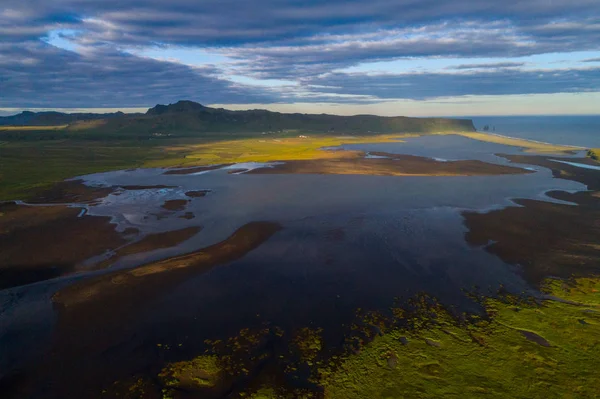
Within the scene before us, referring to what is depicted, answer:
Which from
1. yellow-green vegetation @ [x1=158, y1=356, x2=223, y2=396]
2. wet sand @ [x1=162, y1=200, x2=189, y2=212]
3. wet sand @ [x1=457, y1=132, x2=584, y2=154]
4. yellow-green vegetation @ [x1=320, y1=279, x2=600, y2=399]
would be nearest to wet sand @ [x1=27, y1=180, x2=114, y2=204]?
wet sand @ [x1=162, y1=200, x2=189, y2=212]

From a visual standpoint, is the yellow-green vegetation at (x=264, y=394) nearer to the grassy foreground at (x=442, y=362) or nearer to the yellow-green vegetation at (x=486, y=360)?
the grassy foreground at (x=442, y=362)

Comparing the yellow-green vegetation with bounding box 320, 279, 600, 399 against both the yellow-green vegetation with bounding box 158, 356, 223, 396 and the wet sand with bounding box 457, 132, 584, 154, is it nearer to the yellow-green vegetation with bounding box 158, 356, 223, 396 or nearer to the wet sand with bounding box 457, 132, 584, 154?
the yellow-green vegetation with bounding box 158, 356, 223, 396

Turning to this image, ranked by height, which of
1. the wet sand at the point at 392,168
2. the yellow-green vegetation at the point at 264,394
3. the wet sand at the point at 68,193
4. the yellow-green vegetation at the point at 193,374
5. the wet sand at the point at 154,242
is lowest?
the yellow-green vegetation at the point at 264,394

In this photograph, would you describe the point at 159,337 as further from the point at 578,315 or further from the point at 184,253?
the point at 578,315

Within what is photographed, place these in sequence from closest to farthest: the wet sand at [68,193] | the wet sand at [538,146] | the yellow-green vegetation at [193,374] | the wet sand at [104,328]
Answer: the yellow-green vegetation at [193,374], the wet sand at [104,328], the wet sand at [68,193], the wet sand at [538,146]

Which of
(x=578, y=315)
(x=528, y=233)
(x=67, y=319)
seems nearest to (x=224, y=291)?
(x=67, y=319)

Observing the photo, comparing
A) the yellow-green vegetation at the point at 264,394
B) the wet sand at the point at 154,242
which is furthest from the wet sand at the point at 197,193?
the yellow-green vegetation at the point at 264,394
